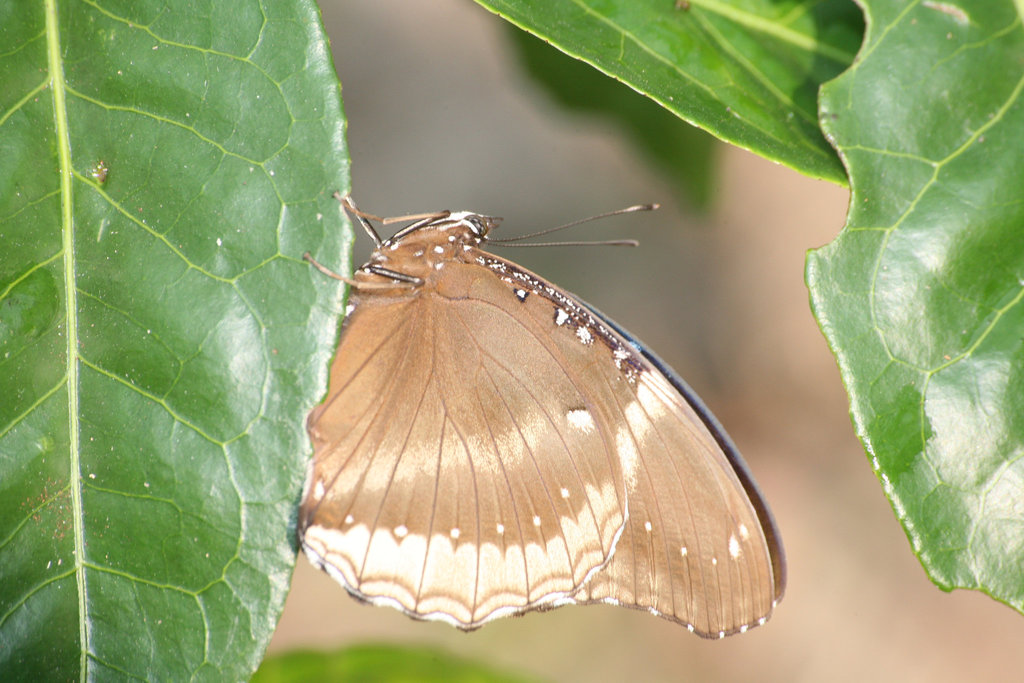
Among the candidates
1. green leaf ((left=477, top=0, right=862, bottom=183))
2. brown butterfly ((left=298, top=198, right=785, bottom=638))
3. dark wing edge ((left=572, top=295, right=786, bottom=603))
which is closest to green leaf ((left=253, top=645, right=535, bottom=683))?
brown butterfly ((left=298, top=198, right=785, bottom=638))

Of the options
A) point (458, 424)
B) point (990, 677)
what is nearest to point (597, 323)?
point (458, 424)

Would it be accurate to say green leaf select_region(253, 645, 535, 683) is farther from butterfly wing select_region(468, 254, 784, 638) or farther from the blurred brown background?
butterfly wing select_region(468, 254, 784, 638)

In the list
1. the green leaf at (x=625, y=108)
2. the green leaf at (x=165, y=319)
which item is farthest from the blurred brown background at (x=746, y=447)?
the green leaf at (x=165, y=319)

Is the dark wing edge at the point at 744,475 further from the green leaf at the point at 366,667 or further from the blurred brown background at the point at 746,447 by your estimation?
the green leaf at the point at 366,667

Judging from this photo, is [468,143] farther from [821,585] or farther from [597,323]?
[821,585]

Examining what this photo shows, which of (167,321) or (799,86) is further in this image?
(799,86)

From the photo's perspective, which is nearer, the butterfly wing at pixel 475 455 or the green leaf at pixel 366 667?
the butterfly wing at pixel 475 455
